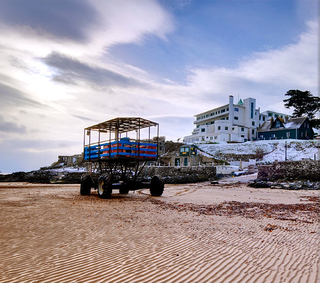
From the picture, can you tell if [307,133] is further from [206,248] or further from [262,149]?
[206,248]

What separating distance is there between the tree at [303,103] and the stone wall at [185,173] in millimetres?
54973

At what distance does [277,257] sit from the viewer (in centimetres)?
514

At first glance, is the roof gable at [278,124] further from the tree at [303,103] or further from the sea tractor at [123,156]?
the sea tractor at [123,156]

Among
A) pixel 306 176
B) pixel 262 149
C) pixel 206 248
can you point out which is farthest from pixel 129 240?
pixel 262 149

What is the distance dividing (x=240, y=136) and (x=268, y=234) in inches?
2839

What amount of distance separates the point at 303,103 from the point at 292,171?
57.5m

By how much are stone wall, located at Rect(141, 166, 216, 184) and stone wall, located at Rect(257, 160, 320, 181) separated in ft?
24.9

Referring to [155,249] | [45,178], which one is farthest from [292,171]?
[45,178]

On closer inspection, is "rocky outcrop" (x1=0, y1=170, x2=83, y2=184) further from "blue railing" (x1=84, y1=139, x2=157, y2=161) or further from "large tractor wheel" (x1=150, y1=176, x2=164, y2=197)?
"large tractor wheel" (x1=150, y1=176, x2=164, y2=197)

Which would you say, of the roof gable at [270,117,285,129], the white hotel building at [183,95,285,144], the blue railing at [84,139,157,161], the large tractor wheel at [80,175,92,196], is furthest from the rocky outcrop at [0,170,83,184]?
the roof gable at [270,117,285,129]

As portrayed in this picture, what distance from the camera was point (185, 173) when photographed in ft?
140

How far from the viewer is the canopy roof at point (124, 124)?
15.9m

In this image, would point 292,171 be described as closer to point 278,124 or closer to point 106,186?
point 106,186

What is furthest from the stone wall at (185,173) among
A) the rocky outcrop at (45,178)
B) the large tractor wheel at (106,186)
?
the large tractor wheel at (106,186)
